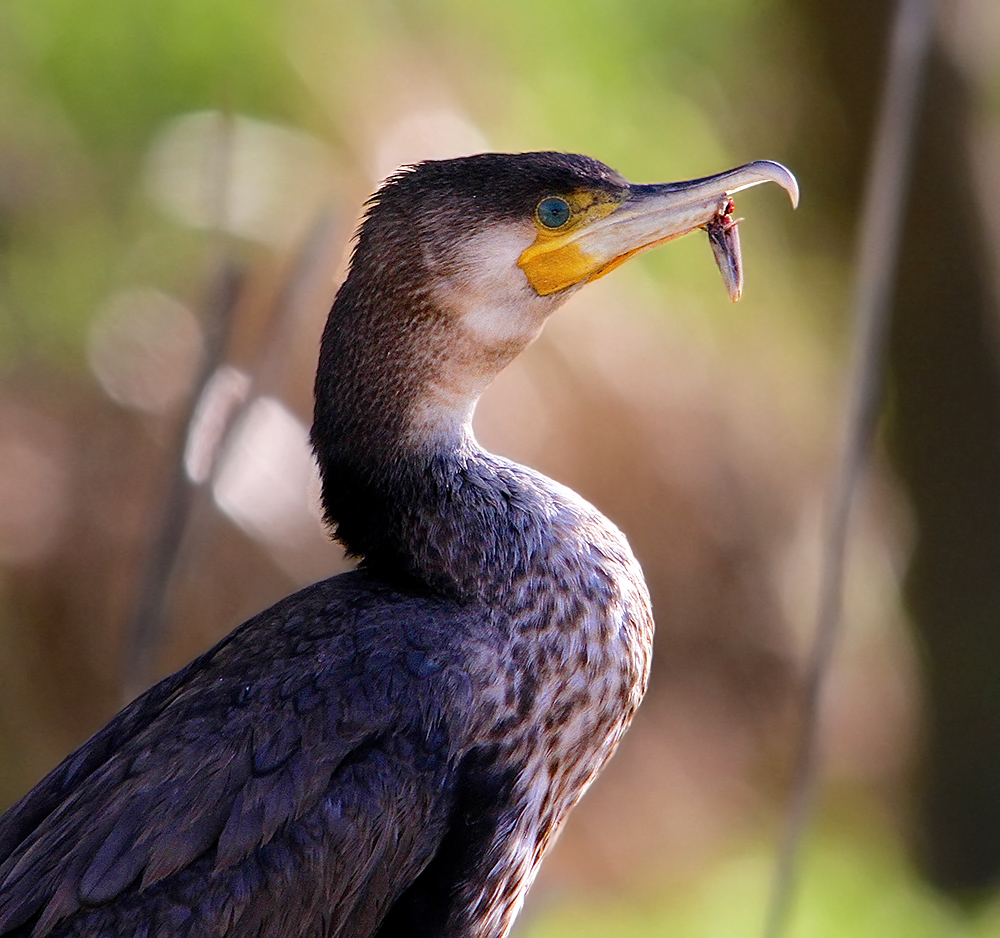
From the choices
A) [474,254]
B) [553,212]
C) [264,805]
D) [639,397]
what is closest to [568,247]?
[553,212]

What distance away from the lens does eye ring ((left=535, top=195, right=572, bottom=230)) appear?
2.38m

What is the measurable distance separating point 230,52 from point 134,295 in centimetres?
163

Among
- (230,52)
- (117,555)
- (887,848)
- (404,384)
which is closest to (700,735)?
(887,848)

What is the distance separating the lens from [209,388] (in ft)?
9.86

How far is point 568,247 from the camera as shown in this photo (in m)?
2.39

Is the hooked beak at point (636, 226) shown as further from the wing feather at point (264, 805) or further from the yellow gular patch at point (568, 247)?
the wing feather at point (264, 805)

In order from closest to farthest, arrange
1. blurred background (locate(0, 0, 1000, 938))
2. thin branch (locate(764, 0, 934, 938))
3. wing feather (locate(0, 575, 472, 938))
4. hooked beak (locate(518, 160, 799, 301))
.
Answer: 1. wing feather (locate(0, 575, 472, 938))
2. hooked beak (locate(518, 160, 799, 301))
3. thin branch (locate(764, 0, 934, 938))
4. blurred background (locate(0, 0, 1000, 938))

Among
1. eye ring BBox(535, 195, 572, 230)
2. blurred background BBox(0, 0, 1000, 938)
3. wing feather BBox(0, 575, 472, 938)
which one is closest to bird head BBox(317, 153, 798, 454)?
eye ring BBox(535, 195, 572, 230)

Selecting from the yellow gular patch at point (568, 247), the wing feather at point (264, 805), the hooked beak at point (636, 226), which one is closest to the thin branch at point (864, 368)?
the hooked beak at point (636, 226)

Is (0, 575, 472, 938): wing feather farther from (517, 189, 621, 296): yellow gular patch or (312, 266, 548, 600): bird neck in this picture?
(517, 189, 621, 296): yellow gular patch

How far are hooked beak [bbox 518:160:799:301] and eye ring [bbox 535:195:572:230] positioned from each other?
2 cm

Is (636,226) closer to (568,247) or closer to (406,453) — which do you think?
(568,247)

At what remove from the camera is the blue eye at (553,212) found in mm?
2379

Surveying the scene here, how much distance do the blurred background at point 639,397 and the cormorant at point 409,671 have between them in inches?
75.4
